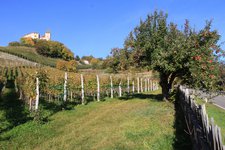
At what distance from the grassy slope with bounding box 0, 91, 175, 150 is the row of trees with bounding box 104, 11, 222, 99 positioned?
500 cm

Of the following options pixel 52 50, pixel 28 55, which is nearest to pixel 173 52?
pixel 28 55

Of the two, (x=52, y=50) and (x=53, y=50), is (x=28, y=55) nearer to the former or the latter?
(x=52, y=50)

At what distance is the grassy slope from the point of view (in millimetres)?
8254

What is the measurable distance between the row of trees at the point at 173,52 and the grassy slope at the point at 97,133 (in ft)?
16.4

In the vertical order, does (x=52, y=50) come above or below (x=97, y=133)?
above

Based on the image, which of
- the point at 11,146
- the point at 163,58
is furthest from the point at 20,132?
the point at 163,58

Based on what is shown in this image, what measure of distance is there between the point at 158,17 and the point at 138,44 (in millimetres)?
2536

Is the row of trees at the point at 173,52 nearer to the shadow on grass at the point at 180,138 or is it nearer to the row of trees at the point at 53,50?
the shadow on grass at the point at 180,138

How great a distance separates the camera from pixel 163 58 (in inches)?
685

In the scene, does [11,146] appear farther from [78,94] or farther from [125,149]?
[78,94]

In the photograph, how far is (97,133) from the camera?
972 cm

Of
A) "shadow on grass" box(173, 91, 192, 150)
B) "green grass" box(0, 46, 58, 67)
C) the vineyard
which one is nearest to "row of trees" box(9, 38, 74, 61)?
"green grass" box(0, 46, 58, 67)

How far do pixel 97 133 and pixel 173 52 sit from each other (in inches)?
366

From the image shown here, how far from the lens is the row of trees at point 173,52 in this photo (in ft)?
53.8
